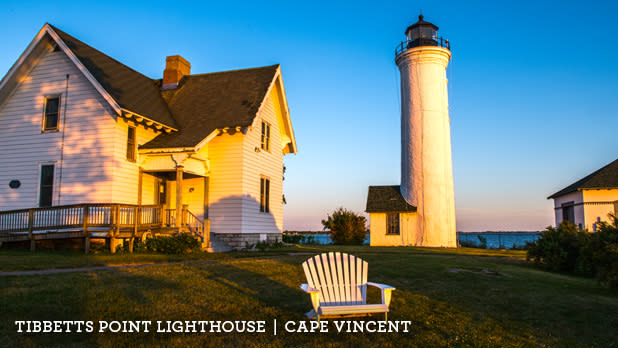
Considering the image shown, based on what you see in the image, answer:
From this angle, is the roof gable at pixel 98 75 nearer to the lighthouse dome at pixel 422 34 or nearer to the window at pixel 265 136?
the window at pixel 265 136

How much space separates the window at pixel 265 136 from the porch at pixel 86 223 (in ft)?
21.9

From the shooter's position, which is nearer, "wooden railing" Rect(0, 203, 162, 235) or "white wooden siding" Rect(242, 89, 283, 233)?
"wooden railing" Rect(0, 203, 162, 235)

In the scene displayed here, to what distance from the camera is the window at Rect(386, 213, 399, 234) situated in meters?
32.2

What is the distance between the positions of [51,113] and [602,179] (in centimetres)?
3036

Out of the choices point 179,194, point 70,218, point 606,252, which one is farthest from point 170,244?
point 606,252

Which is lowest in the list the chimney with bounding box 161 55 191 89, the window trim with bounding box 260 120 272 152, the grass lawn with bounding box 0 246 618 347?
the grass lawn with bounding box 0 246 618 347

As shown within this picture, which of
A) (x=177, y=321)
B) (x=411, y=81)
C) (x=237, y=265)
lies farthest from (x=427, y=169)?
(x=177, y=321)

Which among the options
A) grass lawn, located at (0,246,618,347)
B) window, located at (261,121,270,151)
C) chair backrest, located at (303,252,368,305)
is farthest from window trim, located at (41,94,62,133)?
chair backrest, located at (303,252,368,305)

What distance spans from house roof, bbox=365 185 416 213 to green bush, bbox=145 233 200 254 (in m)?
18.2

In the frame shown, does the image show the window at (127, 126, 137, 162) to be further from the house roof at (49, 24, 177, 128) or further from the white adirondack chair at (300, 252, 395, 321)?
the white adirondack chair at (300, 252, 395, 321)

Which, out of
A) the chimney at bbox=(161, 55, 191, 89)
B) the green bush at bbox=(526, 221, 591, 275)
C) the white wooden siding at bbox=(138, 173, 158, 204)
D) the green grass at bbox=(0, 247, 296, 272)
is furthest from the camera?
the chimney at bbox=(161, 55, 191, 89)

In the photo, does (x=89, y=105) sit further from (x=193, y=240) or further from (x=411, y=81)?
(x=411, y=81)

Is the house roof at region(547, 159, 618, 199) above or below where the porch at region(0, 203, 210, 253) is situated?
above

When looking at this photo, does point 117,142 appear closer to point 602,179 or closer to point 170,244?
point 170,244
